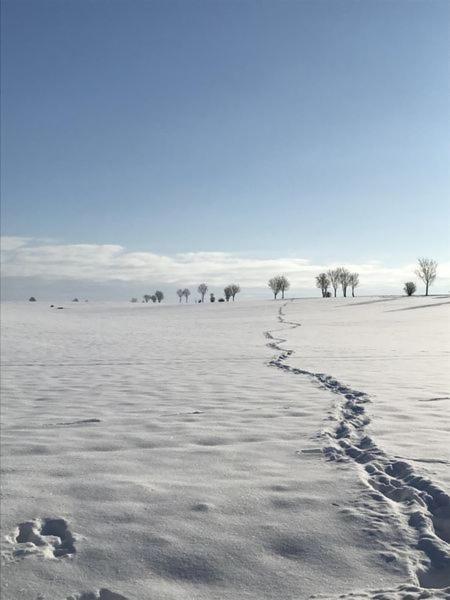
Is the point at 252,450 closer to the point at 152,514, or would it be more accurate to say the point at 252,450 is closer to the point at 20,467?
the point at 152,514

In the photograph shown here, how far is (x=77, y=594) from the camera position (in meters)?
2.75

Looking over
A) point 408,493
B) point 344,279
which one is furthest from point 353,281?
point 408,493

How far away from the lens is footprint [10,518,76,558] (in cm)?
318

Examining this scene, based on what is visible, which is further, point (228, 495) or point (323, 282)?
point (323, 282)

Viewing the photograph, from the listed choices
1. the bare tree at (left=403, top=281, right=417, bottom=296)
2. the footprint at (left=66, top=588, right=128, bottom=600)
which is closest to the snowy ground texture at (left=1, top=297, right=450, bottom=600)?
the footprint at (left=66, top=588, right=128, bottom=600)

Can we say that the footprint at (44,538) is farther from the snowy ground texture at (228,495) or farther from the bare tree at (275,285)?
the bare tree at (275,285)

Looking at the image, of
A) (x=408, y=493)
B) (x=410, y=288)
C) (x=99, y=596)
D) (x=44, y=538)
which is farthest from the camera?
(x=410, y=288)

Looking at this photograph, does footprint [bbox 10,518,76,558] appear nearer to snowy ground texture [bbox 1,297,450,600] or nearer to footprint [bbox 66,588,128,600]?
snowy ground texture [bbox 1,297,450,600]

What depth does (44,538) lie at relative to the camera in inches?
132

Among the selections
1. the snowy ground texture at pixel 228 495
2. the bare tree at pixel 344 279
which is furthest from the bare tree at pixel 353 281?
the snowy ground texture at pixel 228 495

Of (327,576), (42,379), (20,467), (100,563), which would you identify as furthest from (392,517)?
(42,379)

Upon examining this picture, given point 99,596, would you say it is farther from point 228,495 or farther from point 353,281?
point 353,281

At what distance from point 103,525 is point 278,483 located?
1.46 metres

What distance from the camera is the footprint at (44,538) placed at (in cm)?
318
